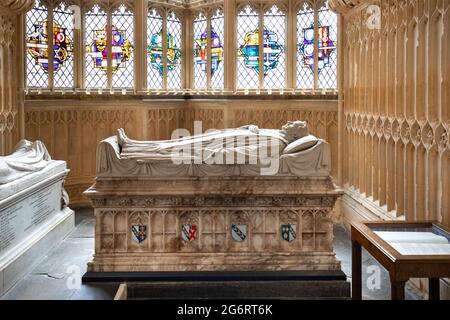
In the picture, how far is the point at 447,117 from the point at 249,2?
5.85m

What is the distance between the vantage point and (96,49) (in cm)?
978

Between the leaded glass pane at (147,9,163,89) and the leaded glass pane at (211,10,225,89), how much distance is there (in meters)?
0.96

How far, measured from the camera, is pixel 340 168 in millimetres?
8648

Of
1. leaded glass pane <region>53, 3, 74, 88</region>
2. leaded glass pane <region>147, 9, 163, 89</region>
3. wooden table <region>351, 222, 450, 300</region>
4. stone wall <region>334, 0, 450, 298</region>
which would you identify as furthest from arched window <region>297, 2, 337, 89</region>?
wooden table <region>351, 222, 450, 300</region>

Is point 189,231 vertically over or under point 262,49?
under

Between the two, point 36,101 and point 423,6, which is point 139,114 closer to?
point 36,101

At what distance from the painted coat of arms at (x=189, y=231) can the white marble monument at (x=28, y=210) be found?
167 centimetres

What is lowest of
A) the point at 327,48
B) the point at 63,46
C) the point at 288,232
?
the point at 288,232

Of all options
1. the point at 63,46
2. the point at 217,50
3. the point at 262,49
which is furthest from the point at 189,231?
the point at 217,50

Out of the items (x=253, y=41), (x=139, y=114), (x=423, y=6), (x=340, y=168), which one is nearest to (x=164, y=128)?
(x=139, y=114)

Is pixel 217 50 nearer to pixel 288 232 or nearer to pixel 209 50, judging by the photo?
pixel 209 50

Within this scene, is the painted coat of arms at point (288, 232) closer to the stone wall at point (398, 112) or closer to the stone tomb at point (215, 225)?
the stone tomb at point (215, 225)

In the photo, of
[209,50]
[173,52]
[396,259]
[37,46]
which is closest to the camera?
[396,259]

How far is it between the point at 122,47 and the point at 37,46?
147 centimetres
